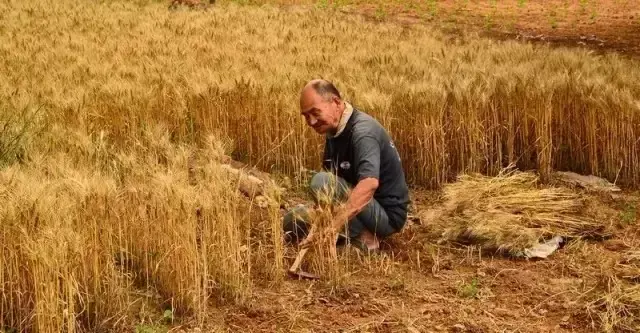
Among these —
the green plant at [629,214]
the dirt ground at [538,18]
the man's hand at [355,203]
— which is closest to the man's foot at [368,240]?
the man's hand at [355,203]

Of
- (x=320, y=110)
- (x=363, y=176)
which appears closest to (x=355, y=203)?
(x=363, y=176)

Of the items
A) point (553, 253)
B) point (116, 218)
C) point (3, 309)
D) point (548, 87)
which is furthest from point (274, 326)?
point (548, 87)

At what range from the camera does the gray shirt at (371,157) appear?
4020 millimetres

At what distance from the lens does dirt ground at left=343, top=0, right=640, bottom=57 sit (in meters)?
13.4

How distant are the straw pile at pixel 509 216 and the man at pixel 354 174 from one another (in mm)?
423

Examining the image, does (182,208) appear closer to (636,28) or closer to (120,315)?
(120,315)

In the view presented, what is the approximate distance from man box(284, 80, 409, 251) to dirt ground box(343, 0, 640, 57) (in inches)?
334

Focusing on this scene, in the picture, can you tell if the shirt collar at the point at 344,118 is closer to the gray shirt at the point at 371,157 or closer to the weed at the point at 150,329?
the gray shirt at the point at 371,157

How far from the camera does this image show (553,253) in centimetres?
426

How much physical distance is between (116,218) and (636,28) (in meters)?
13.6

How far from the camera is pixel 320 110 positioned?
3.96 meters

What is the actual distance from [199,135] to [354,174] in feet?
6.57

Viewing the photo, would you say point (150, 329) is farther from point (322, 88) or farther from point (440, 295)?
point (322, 88)

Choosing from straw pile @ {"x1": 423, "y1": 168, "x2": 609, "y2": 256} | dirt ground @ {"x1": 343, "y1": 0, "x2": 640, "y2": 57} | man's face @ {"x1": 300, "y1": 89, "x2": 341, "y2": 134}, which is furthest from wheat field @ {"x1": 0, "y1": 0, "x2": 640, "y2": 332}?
dirt ground @ {"x1": 343, "y1": 0, "x2": 640, "y2": 57}
